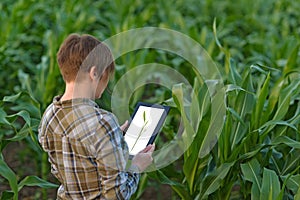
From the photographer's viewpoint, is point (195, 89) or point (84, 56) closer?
point (84, 56)

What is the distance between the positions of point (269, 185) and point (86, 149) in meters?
0.84

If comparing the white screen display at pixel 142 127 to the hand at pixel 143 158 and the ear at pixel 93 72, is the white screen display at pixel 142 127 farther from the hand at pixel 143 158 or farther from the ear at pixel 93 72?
the ear at pixel 93 72

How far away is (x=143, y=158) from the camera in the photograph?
2.42 meters

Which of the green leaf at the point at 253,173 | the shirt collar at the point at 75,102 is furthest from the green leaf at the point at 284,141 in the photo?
the shirt collar at the point at 75,102

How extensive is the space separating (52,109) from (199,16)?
4.59 m

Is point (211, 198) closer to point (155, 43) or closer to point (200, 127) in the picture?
point (200, 127)

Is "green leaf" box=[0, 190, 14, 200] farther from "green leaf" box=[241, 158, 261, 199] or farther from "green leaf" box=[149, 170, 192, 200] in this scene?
"green leaf" box=[241, 158, 261, 199]

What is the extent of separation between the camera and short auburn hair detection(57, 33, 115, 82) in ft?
7.47

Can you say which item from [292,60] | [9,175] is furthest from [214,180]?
[292,60]

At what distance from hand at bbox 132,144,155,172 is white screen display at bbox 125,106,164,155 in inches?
0.7

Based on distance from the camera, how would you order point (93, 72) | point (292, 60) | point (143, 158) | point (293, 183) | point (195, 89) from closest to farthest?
1. point (93, 72)
2. point (143, 158)
3. point (293, 183)
4. point (195, 89)
5. point (292, 60)

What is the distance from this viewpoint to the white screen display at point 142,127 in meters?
2.43

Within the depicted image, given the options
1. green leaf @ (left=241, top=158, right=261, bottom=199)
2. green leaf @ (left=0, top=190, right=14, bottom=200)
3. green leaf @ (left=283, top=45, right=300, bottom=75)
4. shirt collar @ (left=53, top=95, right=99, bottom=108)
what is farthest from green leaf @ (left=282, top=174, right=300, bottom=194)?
green leaf @ (left=283, top=45, right=300, bottom=75)

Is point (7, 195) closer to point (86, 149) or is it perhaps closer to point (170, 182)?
point (170, 182)
